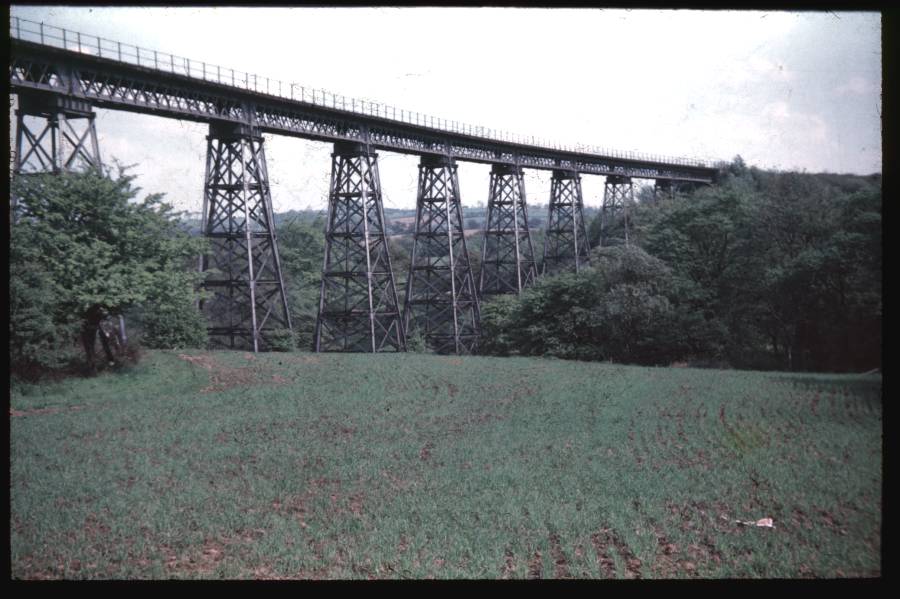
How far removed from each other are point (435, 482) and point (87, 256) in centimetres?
761

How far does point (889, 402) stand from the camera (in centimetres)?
475

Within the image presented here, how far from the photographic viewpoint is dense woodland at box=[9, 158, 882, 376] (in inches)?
299

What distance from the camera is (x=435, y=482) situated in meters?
7.53

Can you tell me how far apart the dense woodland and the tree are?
31 millimetres

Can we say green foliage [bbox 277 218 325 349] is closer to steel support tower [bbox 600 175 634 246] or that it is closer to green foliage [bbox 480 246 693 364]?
green foliage [bbox 480 246 693 364]

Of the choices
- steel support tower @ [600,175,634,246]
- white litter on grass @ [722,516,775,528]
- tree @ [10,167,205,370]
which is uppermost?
steel support tower @ [600,175,634,246]

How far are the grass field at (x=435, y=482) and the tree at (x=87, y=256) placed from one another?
1202 millimetres

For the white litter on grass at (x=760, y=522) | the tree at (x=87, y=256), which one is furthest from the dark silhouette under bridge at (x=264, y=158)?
the white litter on grass at (x=760, y=522)

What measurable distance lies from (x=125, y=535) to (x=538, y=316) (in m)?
18.4

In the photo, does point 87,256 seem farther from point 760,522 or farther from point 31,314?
point 760,522

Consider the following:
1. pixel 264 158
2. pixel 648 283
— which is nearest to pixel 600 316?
pixel 648 283

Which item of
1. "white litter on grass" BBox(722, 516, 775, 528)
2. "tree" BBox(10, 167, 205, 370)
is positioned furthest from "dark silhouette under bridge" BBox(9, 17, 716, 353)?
"white litter on grass" BBox(722, 516, 775, 528)

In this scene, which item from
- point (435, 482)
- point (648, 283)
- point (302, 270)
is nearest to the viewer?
point (435, 482)

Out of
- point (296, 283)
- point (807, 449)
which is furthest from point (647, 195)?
point (807, 449)
